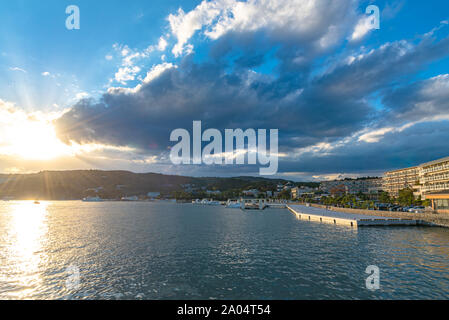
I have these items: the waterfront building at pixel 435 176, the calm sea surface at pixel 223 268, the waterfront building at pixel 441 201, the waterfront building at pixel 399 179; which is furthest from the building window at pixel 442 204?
the waterfront building at pixel 399 179

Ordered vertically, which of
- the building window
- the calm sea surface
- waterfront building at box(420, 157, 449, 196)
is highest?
waterfront building at box(420, 157, 449, 196)

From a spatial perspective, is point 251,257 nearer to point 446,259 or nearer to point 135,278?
point 135,278

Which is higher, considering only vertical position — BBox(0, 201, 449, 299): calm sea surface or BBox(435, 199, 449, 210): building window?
BBox(435, 199, 449, 210): building window

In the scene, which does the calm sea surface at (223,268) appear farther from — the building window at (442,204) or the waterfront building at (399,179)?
the waterfront building at (399,179)

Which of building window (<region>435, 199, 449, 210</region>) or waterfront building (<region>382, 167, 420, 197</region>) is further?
waterfront building (<region>382, 167, 420, 197</region>)

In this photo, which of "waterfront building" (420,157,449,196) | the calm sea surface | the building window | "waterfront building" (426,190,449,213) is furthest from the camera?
"waterfront building" (420,157,449,196)

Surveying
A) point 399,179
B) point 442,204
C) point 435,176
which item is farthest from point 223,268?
point 399,179

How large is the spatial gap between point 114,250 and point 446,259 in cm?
4433

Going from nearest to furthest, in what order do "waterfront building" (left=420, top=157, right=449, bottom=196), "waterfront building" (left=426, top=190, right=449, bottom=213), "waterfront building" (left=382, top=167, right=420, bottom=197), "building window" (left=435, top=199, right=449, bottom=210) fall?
"waterfront building" (left=426, top=190, right=449, bottom=213) < "building window" (left=435, top=199, right=449, bottom=210) < "waterfront building" (left=420, top=157, right=449, bottom=196) < "waterfront building" (left=382, top=167, right=420, bottom=197)

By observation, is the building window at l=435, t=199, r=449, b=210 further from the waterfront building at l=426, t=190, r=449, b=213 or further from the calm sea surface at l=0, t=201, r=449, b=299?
the calm sea surface at l=0, t=201, r=449, b=299

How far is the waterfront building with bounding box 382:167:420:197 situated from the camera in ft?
472

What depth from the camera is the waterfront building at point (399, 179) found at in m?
144

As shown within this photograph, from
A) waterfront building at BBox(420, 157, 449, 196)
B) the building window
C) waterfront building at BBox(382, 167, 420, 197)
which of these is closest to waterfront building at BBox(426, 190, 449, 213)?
the building window
